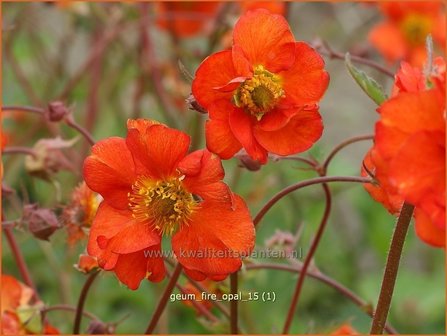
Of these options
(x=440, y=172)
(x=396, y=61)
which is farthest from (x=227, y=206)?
(x=396, y=61)

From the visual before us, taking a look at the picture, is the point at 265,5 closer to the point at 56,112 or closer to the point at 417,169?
the point at 56,112

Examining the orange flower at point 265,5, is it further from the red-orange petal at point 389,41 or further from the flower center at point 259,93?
the flower center at point 259,93

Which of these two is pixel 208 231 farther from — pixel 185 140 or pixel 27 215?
pixel 27 215

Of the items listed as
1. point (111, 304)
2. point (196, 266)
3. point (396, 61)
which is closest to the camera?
point (196, 266)

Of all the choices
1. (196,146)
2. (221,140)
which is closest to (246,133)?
(221,140)

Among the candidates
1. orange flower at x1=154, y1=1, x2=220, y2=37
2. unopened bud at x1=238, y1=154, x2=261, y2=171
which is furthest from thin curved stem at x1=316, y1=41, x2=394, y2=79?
orange flower at x1=154, y1=1, x2=220, y2=37

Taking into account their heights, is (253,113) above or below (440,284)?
above
